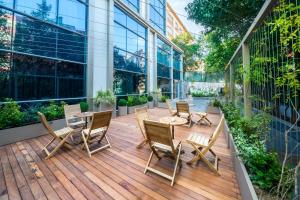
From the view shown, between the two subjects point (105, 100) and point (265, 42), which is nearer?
point (265, 42)

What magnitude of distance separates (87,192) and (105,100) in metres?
5.72

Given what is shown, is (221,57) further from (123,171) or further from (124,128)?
(123,171)

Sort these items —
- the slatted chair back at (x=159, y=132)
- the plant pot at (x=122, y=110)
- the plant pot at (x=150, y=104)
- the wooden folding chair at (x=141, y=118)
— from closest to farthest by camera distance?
1. the slatted chair back at (x=159, y=132)
2. the wooden folding chair at (x=141, y=118)
3. the plant pot at (x=122, y=110)
4. the plant pot at (x=150, y=104)

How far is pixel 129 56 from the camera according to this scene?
1072 cm

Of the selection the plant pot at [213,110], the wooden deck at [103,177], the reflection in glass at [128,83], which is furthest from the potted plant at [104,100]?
the plant pot at [213,110]

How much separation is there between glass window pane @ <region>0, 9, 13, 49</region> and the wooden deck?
3576mm

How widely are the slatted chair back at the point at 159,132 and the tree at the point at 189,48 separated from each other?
21833 millimetres

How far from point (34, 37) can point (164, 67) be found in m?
11.8

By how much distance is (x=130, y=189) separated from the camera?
241 cm

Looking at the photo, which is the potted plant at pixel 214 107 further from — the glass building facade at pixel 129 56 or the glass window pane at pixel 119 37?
the glass window pane at pixel 119 37

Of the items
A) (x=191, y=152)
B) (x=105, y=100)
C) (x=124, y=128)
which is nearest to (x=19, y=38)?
(x=105, y=100)

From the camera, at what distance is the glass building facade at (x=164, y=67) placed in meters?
15.1

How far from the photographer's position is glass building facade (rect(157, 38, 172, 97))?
15.1 m

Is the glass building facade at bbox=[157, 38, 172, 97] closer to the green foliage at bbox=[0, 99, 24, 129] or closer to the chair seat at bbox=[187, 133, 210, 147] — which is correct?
the green foliage at bbox=[0, 99, 24, 129]
